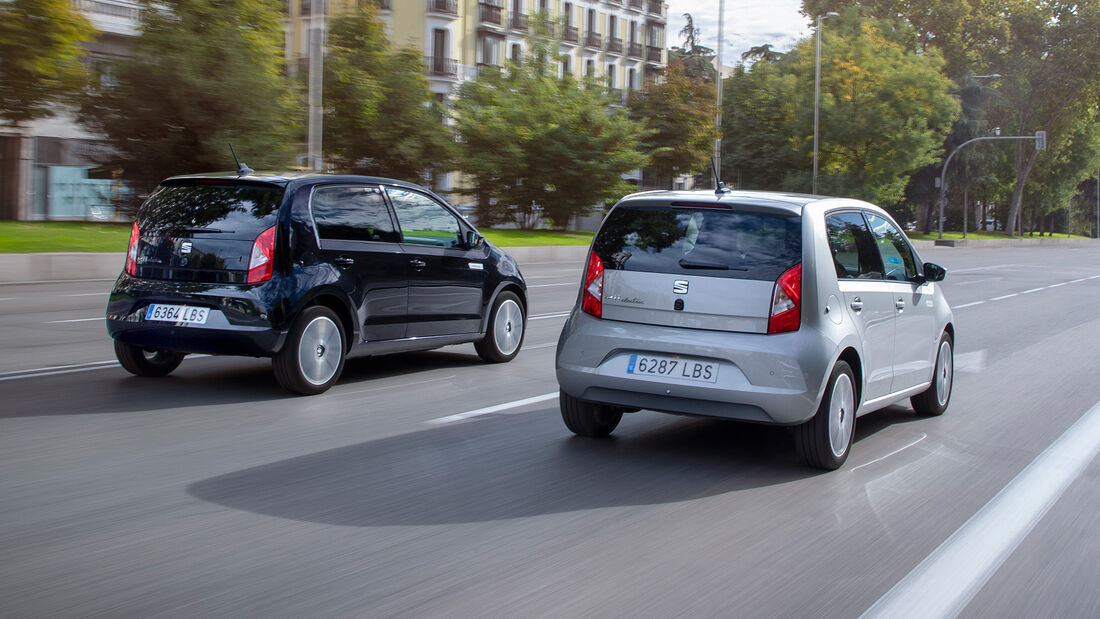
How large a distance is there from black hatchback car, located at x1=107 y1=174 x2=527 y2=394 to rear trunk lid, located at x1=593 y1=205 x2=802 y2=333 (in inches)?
99.7

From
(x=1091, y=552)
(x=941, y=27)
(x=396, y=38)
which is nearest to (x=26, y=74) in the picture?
(x=1091, y=552)

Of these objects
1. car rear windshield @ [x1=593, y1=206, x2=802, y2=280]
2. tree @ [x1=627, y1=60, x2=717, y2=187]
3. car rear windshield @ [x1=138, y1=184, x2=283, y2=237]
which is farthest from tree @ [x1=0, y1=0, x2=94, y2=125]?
tree @ [x1=627, y1=60, x2=717, y2=187]

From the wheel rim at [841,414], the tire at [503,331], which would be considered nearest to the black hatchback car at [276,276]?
the tire at [503,331]

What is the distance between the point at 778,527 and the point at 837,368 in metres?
1.45

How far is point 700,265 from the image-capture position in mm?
6312

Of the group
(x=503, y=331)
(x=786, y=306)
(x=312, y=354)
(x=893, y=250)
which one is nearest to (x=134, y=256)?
(x=312, y=354)

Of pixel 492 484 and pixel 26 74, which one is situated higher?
pixel 26 74

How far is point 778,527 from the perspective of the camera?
5.11 meters

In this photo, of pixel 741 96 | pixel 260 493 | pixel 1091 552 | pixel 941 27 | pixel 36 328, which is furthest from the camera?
pixel 941 27

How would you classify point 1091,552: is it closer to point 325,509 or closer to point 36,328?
point 325,509

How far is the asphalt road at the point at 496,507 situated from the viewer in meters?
4.07

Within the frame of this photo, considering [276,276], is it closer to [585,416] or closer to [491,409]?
[491,409]

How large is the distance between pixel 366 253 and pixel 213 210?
3.78ft

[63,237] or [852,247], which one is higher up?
[852,247]
